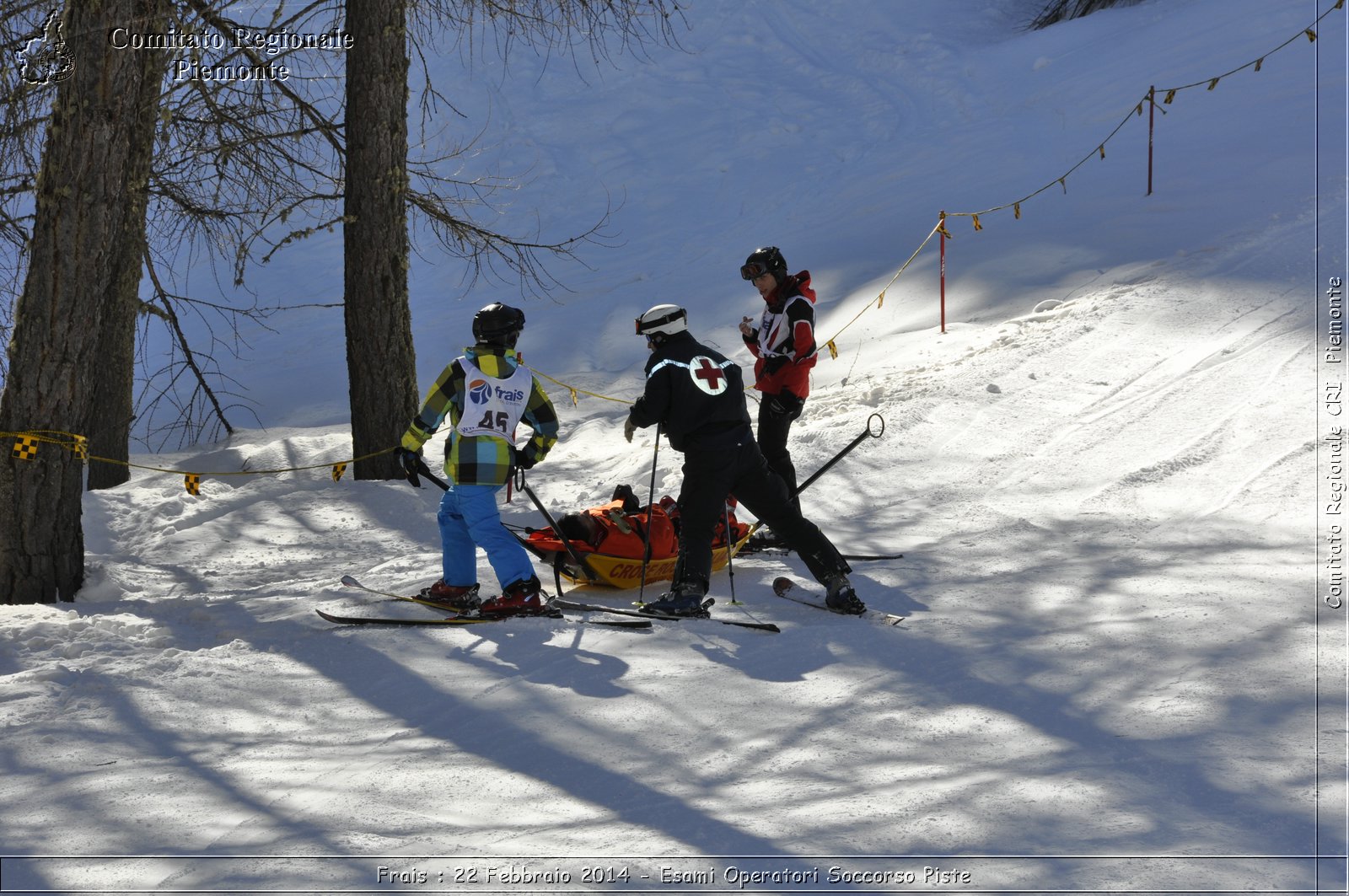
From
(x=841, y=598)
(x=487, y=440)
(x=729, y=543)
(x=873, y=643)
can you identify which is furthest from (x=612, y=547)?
(x=873, y=643)

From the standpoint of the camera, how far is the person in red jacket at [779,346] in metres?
6.87

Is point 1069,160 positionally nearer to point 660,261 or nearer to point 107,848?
point 660,261

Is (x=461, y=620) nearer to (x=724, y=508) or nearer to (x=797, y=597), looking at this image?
(x=724, y=508)

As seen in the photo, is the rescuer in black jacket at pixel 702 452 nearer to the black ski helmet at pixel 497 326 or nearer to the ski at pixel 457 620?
the ski at pixel 457 620

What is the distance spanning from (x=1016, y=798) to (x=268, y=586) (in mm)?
4793

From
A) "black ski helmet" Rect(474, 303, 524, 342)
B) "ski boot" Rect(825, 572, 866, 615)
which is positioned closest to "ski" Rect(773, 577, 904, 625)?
"ski boot" Rect(825, 572, 866, 615)

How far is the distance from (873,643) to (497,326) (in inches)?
97.5

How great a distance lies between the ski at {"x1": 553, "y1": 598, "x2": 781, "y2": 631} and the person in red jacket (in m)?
1.24

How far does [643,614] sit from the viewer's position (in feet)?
19.2

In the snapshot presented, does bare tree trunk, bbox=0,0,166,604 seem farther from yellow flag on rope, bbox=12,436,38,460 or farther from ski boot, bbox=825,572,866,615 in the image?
ski boot, bbox=825,572,866,615

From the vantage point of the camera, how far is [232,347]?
717 inches

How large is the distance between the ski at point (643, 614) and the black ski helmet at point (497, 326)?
4.60 ft

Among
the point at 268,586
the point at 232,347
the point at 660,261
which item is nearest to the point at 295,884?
the point at 268,586

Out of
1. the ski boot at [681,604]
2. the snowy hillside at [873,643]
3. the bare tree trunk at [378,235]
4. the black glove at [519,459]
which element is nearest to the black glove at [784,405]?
the snowy hillside at [873,643]
